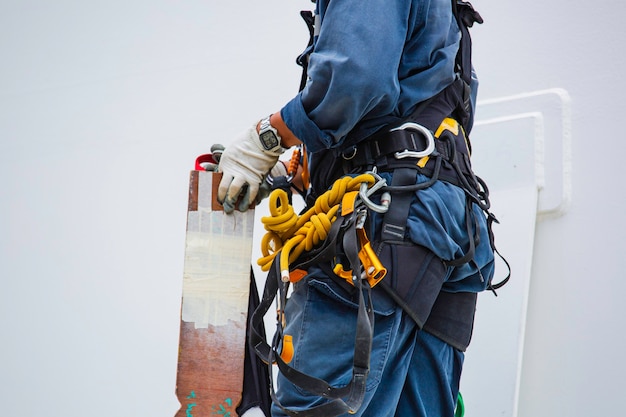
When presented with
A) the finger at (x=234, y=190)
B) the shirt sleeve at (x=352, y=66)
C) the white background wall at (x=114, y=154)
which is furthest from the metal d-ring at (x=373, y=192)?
the white background wall at (x=114, y=154)

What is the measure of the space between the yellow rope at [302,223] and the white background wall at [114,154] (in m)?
1.01

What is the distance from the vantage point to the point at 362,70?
1257 millimetres

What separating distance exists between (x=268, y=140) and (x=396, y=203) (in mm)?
310

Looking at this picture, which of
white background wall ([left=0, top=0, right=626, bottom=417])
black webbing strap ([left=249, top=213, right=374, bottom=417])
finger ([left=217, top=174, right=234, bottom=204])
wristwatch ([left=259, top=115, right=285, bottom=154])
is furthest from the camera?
white background wall ([left=0, top=0, right=626, bottom=417])

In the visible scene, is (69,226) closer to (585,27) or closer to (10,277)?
(10,277)

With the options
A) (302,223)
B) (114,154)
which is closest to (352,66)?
(302,223)

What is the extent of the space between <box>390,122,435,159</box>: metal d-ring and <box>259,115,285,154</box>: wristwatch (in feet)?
0.77

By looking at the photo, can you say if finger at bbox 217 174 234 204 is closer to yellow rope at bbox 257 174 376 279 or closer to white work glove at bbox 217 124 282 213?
white work glove at bbox 217 124 282 213

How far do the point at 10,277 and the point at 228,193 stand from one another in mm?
1348

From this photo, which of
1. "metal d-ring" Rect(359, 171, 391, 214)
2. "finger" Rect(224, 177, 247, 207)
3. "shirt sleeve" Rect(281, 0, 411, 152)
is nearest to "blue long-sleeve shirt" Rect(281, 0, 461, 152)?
"shirt sleeve" Rect(281, 0, 411, 152)

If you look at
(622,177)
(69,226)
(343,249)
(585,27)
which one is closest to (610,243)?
(622,177)

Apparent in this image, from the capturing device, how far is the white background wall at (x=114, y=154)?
2.41 m

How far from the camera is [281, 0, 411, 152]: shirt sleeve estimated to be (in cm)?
126

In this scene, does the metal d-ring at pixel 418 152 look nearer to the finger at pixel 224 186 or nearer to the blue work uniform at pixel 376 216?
the blue work uniform at pixel 376 216
